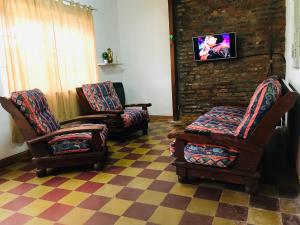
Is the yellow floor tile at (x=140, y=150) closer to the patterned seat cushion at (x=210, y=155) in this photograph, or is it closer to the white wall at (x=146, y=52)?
the patterned seat cushion at (x=210, y=155)

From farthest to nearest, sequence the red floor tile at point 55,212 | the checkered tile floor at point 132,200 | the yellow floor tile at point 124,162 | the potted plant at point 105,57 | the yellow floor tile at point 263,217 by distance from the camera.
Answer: the potted plant at point 105,57 → the yellow floor tile at point 124,162 → the red floor tile at point 55,212 → the checkered tile floor at point 132,200 → the yellow floor tile at point 263,217

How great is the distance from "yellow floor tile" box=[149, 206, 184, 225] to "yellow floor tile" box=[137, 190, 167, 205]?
118mm

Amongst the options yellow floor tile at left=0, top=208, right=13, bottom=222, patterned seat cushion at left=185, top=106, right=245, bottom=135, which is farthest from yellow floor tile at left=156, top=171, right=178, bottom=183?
yellow floor tile at left=0, top=208, right=13, bottom=222

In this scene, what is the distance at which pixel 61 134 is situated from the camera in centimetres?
261

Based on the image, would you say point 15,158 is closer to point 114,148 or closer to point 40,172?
point 40,172

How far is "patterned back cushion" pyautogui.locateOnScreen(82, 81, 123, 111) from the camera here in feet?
12.7

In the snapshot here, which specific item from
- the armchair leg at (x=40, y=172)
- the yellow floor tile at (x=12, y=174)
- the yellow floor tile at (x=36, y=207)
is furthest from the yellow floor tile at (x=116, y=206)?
the yellow floor tile at (x=12, y=174)

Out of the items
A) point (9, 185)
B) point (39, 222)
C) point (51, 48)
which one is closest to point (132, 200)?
point (39, 222)

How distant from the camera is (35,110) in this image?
2791mm

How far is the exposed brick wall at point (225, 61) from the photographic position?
4.22m

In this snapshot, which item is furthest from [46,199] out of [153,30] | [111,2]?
[111,2]

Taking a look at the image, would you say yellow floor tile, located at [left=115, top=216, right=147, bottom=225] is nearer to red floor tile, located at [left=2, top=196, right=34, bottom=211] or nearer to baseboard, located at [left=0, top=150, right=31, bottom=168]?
red floor tile, located at [left=2, top=196, right=34, bottom=211]

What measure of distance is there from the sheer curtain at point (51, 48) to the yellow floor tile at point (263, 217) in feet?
9.70

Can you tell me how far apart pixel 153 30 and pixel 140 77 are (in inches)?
39.8
